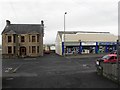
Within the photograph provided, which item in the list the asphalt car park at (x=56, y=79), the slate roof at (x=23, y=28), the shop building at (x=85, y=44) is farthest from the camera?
the shop building at (x=85, y=44)

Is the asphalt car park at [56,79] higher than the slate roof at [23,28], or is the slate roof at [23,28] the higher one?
the slate roof at [23,28]

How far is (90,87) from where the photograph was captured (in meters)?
12.6

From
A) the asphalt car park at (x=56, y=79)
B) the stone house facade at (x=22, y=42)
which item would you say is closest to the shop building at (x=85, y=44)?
the stone house facade at (x=22, y=42)

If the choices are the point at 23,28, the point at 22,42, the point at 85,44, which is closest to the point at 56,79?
the point at 22,42

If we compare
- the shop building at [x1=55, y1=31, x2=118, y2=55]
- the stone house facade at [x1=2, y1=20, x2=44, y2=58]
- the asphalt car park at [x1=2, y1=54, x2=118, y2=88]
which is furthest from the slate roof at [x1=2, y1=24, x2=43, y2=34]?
the asphalt car park at [x1=2, y1=54, x2=118, y2=88]

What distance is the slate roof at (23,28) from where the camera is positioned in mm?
52125

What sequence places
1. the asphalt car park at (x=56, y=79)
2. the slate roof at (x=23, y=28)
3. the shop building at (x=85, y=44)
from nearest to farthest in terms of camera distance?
the asphalt car park at (x=56, y=79)
the slate roof at (x=23, y=28)
the shop building at (x=85, y=44)

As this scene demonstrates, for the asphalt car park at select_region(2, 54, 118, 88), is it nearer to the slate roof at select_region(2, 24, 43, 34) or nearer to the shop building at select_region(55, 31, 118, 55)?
the slate roof at select_region(2, 24, 43, 34)

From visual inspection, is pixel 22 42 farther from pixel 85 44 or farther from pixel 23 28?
pixel 85 44

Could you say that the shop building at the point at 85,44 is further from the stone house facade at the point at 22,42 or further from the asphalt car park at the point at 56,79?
the asphalt car park at the point at 56,79

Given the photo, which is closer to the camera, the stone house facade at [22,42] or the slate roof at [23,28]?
the stone house facade at [22,42]

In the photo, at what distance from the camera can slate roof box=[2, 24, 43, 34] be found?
52.1 m

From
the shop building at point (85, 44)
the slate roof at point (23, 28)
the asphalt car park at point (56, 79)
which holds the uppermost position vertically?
the slate roof at point (23, 28)

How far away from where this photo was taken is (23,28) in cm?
5356
